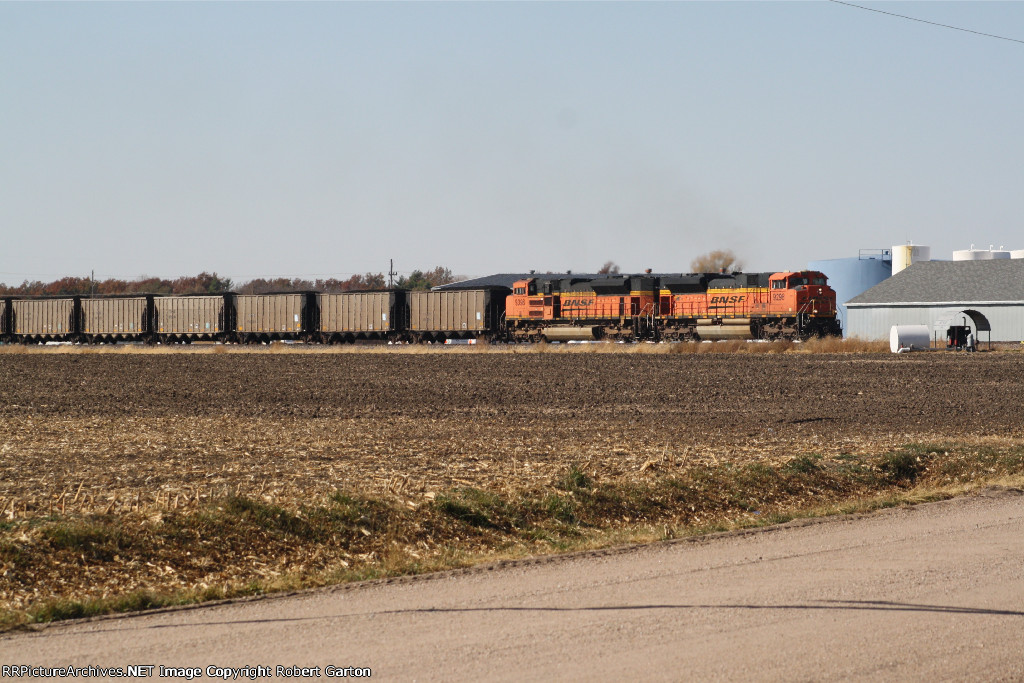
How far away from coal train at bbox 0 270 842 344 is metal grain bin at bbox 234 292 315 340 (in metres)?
0.07

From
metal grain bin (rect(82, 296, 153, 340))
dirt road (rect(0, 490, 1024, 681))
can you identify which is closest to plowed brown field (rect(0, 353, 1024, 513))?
dirt road (rect(0, 490, 1024, 681))

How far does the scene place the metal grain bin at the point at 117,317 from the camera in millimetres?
75875

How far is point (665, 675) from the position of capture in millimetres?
6207

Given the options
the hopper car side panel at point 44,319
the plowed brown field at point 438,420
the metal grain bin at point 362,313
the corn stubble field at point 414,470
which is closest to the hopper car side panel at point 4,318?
the hopper car side panel at point 44,319

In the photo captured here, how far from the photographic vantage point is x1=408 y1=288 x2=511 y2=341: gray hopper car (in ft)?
224

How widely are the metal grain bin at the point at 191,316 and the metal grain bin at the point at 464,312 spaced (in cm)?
1625

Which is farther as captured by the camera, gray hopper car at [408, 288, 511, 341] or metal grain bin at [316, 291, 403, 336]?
metal grain bin at [316, 291, 403, 336]

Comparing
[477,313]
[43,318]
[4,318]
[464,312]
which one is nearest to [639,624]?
[477,313]

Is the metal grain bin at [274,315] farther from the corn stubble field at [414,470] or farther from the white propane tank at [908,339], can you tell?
the corn stubble field at [414,470]

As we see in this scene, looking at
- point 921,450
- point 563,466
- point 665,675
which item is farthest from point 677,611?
point 921,450

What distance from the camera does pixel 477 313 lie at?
224 ft

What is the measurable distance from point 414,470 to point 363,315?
57179 millimetres

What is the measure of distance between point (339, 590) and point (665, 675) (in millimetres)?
3394

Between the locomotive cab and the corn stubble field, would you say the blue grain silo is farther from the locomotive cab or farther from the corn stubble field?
the corn stubble field
